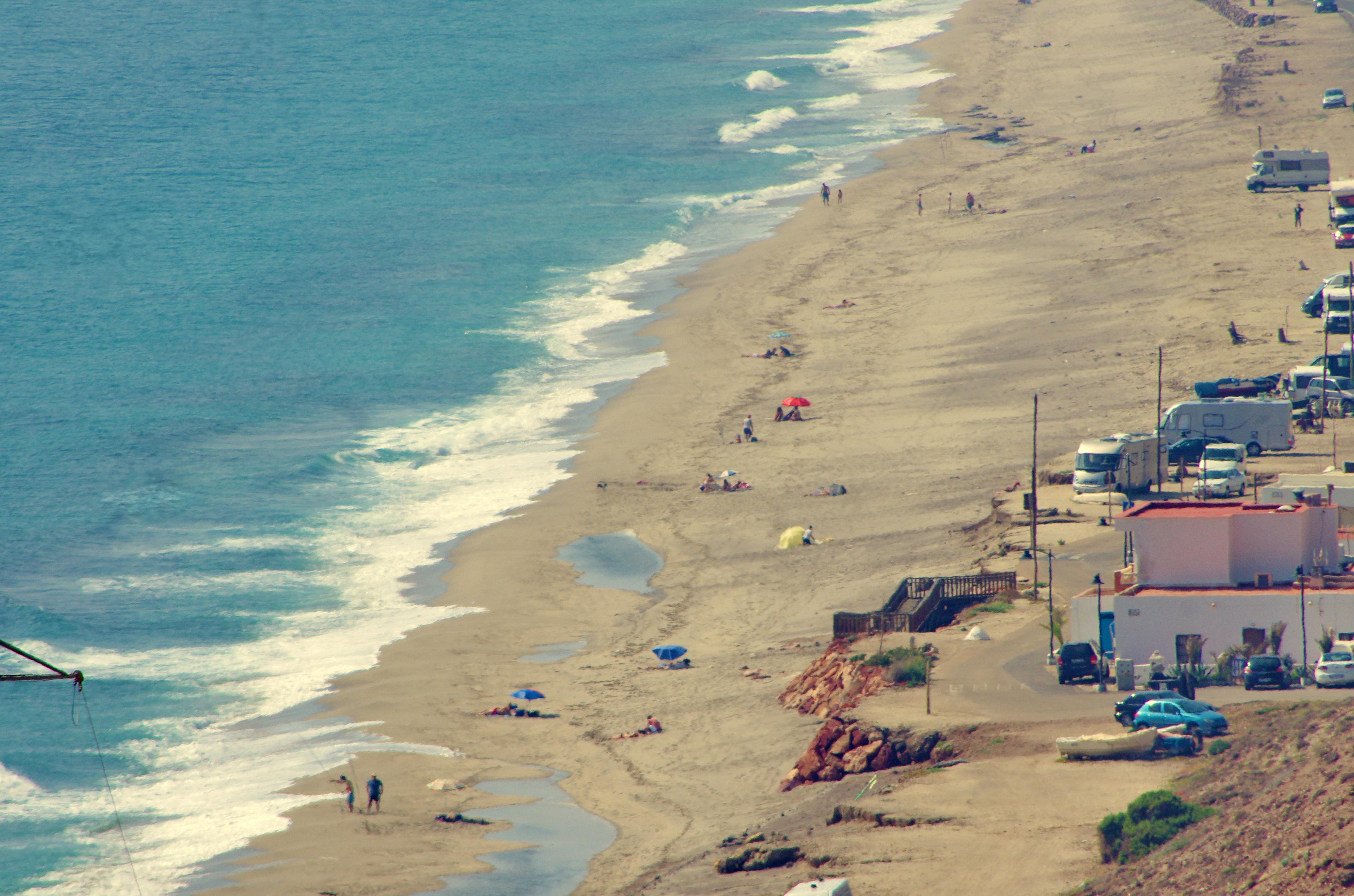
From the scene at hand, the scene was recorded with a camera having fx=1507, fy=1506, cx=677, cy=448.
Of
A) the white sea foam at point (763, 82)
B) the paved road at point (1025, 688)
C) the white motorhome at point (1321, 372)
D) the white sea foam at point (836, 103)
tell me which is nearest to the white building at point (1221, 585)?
the paved road at point (1025, 688)

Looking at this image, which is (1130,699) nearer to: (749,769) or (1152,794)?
(1152,794)

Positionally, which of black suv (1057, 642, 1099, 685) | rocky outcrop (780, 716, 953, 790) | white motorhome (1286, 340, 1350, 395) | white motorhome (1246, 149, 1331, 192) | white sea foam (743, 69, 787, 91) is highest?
white sea foam (743, 69, 787, 91)

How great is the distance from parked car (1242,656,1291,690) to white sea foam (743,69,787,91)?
86.0 meters

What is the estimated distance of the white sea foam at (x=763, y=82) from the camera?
10506 centimetres

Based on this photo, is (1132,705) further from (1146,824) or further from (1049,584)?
(1049,584)

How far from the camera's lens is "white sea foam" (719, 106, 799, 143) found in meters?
91.1

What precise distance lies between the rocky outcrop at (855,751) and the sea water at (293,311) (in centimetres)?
797

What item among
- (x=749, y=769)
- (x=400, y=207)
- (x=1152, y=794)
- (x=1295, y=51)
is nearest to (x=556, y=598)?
(x=749, y=769)

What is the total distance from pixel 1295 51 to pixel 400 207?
49515 mm

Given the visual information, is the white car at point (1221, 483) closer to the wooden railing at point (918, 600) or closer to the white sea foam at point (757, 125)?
the wooden railing at point (918, 600)

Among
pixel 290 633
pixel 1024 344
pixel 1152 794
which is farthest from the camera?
pixel 1024 344

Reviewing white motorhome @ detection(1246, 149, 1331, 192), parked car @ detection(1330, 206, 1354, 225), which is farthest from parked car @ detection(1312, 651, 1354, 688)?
white motorhome @ detection(1246, 149, 1331, 192)

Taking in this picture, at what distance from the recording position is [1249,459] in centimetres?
3544

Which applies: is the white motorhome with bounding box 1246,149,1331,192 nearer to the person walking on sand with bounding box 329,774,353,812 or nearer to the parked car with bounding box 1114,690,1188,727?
the parked car with bounding box 1114,690,1188,727
